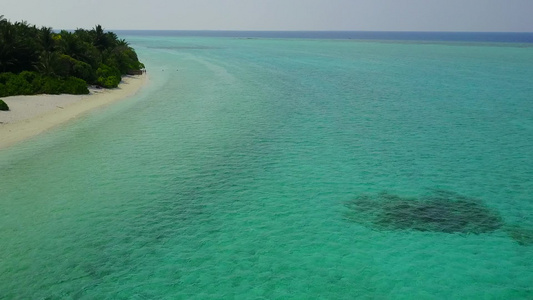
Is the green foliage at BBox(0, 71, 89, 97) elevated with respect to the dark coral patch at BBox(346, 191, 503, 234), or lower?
elevated

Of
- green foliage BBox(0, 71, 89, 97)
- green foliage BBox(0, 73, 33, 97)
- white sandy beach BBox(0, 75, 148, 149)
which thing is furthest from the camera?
green foliage BBox(0, 71, 89, 97)

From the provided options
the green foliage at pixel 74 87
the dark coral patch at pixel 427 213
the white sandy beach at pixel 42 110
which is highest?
the green foliage at pixel 74 87

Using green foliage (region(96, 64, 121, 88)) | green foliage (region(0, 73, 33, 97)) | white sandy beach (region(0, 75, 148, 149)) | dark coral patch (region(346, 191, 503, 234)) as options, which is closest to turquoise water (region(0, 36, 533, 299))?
dark coral patch (region(346, 191, 503, 234))

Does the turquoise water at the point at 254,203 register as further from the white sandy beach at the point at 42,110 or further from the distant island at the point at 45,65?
the distant island at the point at 45,65

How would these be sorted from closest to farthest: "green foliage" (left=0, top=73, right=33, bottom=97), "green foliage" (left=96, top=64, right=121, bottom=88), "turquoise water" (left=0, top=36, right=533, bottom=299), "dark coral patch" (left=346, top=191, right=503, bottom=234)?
"turquoise water" (left=0, top=36, right=533, bottom=299) → "dark coral patch" (left=346, top=191, right=503, bottom=234) → "green foliage" (left=0, top=73, right=33, bottom=97) → "green foliage" (left=96, top=64, right=121, bottom=88)

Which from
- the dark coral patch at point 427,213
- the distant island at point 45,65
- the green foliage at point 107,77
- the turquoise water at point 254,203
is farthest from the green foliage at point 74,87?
the dark coral patch at point 427,213

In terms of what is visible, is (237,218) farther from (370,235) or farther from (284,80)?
(284,80)

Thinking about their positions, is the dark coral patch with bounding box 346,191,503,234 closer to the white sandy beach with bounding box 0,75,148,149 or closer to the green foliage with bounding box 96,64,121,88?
the white sandy beach with bounding box 0,75,148,149

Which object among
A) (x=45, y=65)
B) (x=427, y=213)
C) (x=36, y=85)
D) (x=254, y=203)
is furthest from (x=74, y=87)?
(x=427, y=213)
